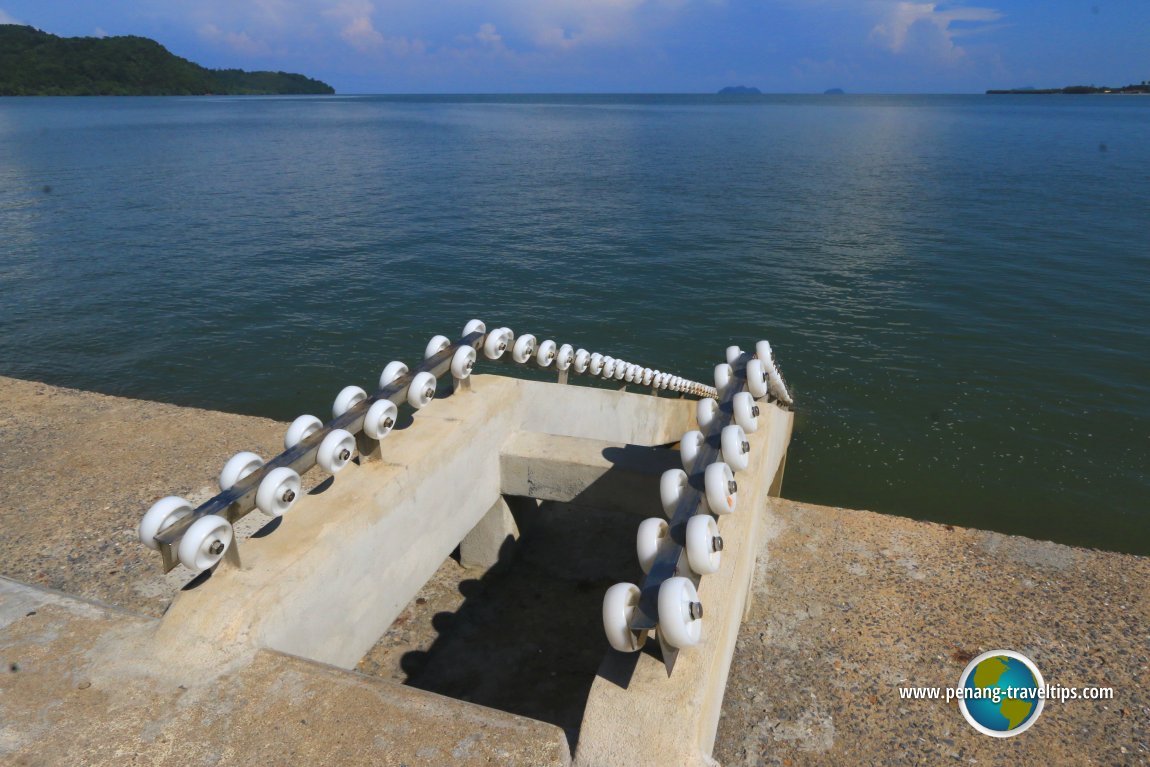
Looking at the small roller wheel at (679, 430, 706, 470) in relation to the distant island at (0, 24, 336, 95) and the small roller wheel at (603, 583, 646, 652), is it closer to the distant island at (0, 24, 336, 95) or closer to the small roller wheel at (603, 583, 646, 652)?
the small roller wheel at (603, 583, 646, 652)

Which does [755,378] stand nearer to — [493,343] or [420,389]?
[493,343]

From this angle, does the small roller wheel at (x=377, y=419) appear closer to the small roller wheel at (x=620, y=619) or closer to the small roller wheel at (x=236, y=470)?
the small roller wheel at (x=236, y=470)

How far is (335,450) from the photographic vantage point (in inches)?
215

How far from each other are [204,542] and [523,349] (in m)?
5.12

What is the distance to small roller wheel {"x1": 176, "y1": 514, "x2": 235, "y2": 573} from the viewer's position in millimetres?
4312

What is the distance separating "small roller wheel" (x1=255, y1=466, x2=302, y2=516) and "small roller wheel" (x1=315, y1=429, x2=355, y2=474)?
41 cm

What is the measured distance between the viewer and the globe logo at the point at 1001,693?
623 cm

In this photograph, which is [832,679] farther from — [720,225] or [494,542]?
[720,225]

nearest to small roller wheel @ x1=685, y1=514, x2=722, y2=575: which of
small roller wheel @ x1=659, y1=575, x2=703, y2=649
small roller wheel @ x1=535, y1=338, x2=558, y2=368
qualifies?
small roller wheel @ x1=659, y1=575, x2=703, y2=649

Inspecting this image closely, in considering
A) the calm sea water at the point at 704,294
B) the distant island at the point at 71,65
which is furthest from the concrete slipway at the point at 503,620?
the distant island at the point at 71,65

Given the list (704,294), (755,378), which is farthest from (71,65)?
(755,378)

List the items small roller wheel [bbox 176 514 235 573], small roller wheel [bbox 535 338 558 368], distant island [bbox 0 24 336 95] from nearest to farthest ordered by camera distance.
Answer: small roller wheel [bbox 176 514 235 573]
small roller wheel [bbox 535 338 558 368]
distant island [bbox 0 24 336 95]

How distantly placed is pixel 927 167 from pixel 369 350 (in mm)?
46409

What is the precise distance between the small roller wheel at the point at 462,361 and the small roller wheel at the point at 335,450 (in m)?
2.17
